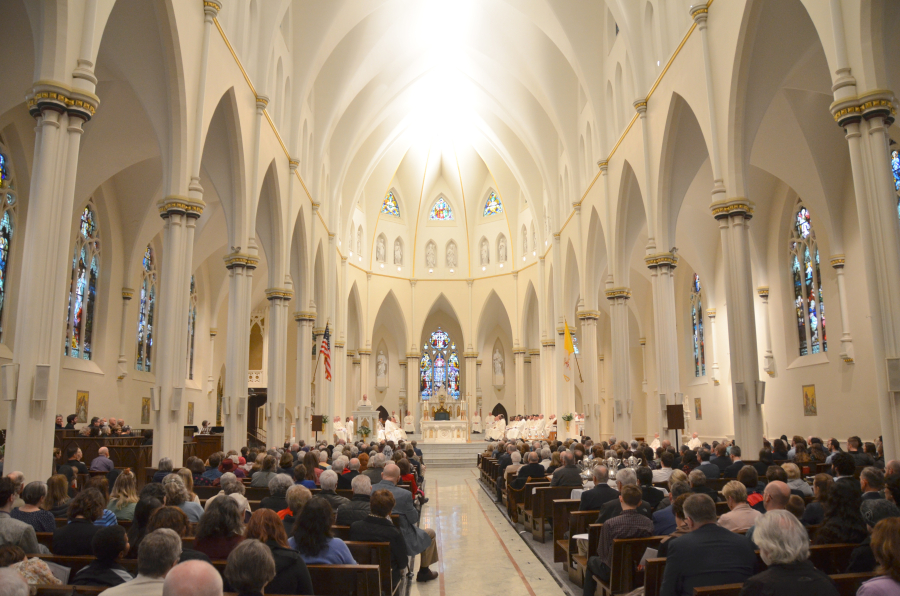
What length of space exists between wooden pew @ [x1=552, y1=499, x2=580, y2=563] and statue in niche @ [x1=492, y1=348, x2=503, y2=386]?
32.2m

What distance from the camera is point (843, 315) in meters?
17.0

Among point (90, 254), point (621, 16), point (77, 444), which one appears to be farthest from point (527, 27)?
point (77, 444)

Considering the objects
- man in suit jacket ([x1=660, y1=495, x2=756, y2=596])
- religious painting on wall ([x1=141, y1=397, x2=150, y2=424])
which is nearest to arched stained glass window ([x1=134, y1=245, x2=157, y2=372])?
religious painting on wall ([x1=141, y1=397, x2=150, y2=424])

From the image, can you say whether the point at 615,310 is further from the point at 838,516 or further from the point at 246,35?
the point at 838,516

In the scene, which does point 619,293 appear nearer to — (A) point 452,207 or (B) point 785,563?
(B) point 785,563

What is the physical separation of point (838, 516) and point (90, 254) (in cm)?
1944

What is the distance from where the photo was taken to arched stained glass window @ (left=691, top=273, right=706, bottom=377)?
25.9 metres

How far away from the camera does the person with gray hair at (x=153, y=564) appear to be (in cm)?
299

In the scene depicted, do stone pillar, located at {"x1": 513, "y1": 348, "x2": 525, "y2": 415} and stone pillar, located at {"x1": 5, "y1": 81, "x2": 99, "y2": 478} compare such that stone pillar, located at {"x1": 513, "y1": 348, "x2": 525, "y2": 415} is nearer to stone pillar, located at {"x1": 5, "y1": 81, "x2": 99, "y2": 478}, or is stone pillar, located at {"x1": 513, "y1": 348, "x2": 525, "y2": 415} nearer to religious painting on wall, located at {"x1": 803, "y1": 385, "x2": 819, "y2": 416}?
religious painting on wall, located at {"x1": 803, "y1": 385, "x2": 819, "y2": 416}

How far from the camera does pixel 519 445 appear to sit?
52.6 ft

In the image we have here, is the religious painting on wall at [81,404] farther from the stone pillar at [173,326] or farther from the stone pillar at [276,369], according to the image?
the stone pillar at [173,326]

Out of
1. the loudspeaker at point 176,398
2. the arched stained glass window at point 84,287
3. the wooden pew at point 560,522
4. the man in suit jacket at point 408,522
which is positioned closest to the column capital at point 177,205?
the loudspeaker at point 176,398

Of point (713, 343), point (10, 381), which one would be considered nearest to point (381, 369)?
point (713, 343)

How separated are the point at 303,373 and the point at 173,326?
11037 millimetres
